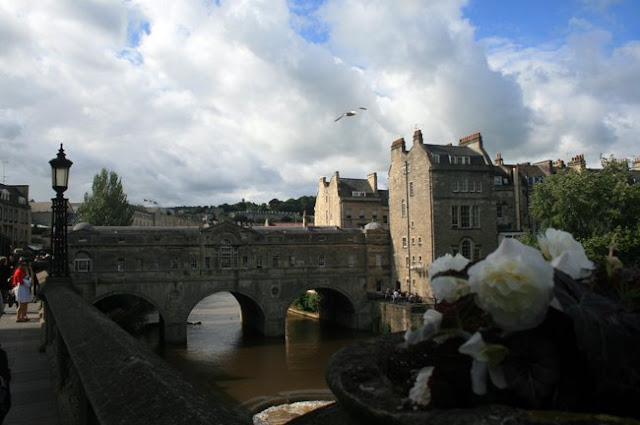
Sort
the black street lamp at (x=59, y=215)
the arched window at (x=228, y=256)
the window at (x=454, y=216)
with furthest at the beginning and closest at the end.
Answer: the window at (x=454, y=216)
the arched window at (x=228, y=256)
the black street lamp at (x=59, y=215)

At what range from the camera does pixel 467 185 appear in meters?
46.3

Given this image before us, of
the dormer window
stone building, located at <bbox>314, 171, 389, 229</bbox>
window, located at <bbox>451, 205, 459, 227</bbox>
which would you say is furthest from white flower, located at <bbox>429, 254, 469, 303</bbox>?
stone building, located at <bbox>314, 171, 389, 229</bbox>

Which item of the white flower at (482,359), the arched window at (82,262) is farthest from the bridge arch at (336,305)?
the white flower at (482,359)

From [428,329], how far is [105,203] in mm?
66924

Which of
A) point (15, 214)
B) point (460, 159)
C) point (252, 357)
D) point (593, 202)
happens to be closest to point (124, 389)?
point (252, 357)

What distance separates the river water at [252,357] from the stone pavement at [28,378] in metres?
11.9

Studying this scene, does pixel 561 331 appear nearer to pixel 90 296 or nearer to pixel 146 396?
pixel 146 396

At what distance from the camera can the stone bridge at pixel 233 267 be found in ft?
135

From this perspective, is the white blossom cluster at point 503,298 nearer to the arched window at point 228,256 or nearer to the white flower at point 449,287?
the white flower at point 449,287

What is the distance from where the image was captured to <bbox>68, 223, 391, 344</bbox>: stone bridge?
41219 mm

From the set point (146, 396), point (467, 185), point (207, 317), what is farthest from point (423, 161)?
point (146, 396)

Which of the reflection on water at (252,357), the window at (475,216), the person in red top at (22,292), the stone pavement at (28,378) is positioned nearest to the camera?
the stone pavement at (28,378)

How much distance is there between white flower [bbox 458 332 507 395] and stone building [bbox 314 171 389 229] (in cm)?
6363

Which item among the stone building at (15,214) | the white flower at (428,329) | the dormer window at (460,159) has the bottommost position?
the white flower at (428,329)
